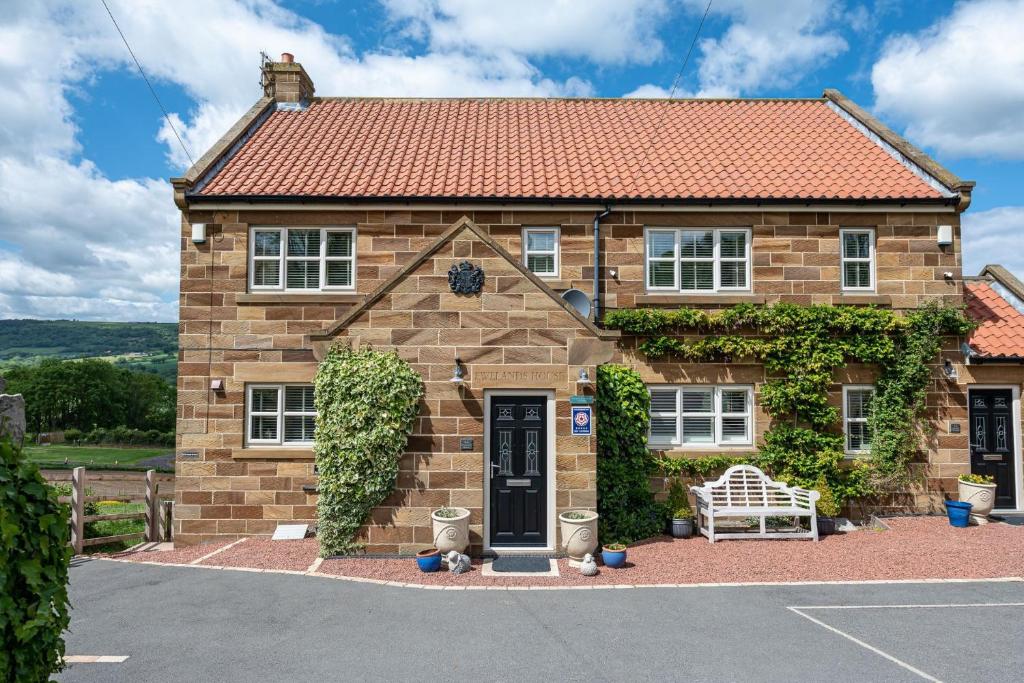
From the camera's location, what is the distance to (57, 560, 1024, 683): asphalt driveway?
6168mm

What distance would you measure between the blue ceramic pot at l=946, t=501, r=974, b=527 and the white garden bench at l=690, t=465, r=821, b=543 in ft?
9.23

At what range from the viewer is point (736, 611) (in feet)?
25.5

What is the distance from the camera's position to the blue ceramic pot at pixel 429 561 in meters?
9.29

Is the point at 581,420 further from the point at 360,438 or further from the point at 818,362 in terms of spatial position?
the point at 818,362

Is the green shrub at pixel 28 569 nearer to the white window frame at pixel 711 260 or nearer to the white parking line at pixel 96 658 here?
the white parking line at pixel 96 658

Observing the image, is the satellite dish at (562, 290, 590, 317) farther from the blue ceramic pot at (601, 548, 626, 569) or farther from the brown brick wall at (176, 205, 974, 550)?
the blue ceramic pot at (601, 548, 626, 569)

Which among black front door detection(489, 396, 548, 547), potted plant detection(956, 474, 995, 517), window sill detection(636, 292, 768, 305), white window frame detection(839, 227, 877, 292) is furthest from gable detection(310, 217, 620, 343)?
potted plant detection(956, 474, 995, 517)

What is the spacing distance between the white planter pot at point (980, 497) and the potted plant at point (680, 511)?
5.85 m

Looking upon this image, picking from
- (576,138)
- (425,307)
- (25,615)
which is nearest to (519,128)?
(576,138)

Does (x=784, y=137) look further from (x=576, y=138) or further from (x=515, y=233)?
(x=515, y=233)

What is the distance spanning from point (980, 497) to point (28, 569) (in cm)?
1541

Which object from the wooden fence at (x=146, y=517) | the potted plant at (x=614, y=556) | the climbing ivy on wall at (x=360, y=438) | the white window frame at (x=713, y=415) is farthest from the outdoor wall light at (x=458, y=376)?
the wooden fence at (x=146, y=517)

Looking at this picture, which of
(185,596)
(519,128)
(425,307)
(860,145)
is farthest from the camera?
(519,128)

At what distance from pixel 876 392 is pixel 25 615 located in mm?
14367
